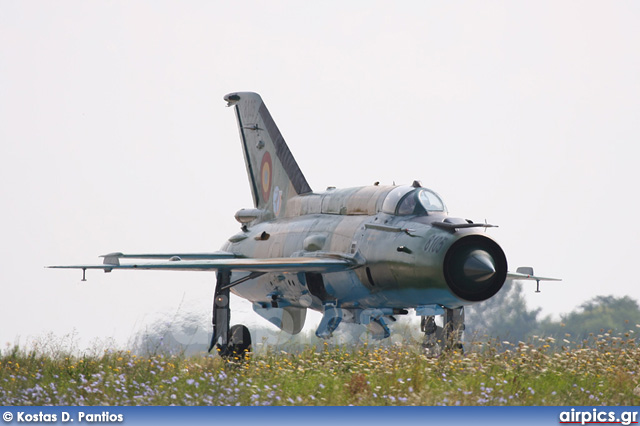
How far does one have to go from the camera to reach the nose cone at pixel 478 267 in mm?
17562

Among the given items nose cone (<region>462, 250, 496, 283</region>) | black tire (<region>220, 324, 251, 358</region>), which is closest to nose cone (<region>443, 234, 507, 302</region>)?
nose cone (<region>462, 250, 496, 283</region>)

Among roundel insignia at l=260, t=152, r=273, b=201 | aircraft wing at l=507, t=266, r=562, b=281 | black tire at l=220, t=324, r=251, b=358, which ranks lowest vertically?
black tire at l=220, t=324, r=251, b=358

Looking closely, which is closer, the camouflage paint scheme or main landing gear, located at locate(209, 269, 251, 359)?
the camouflage paint scheme

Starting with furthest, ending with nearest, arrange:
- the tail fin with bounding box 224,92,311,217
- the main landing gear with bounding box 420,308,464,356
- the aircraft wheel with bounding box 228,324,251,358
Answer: the tail fin with bounding box 224,92,311,217
the aircraft wheel with bounding box 228,324,251,358
the main landing gear with bounding box 420,308,464,356

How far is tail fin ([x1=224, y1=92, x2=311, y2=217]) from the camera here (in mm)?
25375

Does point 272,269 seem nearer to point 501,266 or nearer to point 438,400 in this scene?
point 501,266

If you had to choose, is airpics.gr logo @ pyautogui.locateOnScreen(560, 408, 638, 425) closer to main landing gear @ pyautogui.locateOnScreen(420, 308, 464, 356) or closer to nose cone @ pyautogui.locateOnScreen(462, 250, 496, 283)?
nose cone @ pyautogui.locateOnScreen(462, 250, 496, 283)

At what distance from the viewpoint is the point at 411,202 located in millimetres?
19547

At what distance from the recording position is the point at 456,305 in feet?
60.9

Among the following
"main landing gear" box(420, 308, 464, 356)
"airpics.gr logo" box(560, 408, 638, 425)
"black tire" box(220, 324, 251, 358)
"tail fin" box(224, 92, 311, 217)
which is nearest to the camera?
"airpics.gr logo" box(560, 408, 638, 425)

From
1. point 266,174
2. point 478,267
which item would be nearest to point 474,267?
point 478,267

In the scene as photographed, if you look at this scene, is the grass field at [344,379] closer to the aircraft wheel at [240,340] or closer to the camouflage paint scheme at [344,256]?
the camouflage paint scheme at [344,256]

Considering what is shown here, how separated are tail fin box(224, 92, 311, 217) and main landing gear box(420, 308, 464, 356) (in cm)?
495

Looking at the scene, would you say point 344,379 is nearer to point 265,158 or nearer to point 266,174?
point 266,174
